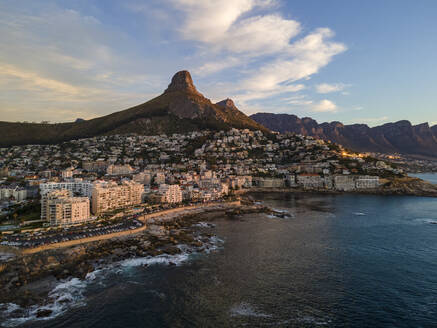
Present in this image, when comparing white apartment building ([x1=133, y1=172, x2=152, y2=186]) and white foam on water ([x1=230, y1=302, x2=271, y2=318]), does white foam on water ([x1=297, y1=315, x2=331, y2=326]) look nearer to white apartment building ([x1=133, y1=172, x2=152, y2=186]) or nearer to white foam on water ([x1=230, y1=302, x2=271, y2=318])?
white foam on water ([x1=230, y1=302, x2=271, y2=318])

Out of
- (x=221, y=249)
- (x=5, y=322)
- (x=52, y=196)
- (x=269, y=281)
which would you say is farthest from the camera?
(x=52, y=196)

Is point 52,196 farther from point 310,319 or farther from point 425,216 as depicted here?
point 425,216

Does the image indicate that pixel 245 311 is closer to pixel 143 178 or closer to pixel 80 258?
pixel 80 258

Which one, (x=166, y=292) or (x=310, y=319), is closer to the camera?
(x=310, y=319)

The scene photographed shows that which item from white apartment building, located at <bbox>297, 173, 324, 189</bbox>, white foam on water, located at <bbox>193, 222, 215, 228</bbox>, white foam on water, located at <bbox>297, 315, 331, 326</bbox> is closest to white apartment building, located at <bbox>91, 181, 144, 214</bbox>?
white foam on water, located at <bbox>193, 222, 215, 228</bbox>

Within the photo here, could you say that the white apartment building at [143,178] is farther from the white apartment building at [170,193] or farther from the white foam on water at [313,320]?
the white foam on water at [313,320]

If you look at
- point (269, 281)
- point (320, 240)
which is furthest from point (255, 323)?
point (320, 240)

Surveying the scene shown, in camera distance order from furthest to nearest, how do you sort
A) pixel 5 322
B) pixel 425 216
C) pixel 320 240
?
1. pixel 425 216
2. pixel 320 240
3. pixel 5 322
